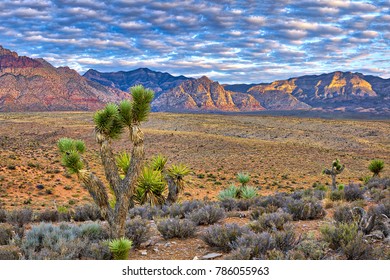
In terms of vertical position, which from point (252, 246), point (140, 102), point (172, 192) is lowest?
point (172, 192)

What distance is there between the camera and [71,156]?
24.3 feet

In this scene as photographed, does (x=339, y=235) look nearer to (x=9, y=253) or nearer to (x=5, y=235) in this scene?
(x=9, y=253)

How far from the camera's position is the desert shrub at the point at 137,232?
25.8ft

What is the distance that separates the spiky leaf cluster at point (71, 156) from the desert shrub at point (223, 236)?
293cm

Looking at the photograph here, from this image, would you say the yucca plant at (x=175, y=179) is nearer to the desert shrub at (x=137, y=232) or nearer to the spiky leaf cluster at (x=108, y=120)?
the desert shrub at (x=137, y=232)

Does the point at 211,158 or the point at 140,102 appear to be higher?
the point at 140,102

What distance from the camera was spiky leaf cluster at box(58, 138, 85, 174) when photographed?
7.41 meters

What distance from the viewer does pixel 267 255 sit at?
6.54m

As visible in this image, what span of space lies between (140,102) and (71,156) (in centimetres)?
176

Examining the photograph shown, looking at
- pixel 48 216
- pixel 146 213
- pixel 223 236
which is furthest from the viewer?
pixel 48 216

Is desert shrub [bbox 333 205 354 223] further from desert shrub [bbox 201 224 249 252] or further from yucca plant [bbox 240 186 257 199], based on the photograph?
yucca plant [bbox 240 186 257 199]

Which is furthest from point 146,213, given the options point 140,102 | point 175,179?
point 140,102

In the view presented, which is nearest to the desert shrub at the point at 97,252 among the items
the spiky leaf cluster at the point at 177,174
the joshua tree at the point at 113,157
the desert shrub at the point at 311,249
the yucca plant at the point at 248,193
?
the joshua tree at the point at 113,157
